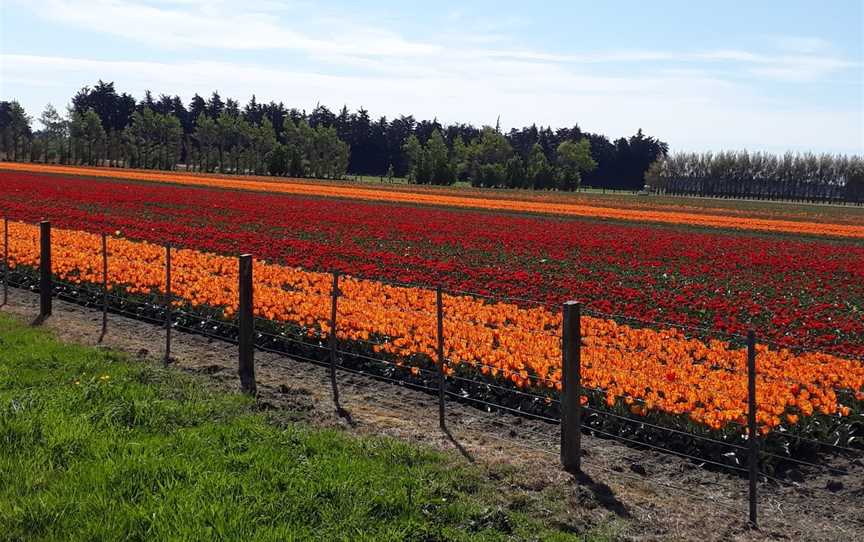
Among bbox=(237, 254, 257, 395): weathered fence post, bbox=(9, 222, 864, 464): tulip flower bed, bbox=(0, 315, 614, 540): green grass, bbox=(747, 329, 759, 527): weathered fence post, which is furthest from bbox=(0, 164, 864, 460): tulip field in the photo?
bbox=(0, 315, 614, 540): green grass

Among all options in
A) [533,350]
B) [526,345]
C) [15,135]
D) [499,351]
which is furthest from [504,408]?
[15,135]

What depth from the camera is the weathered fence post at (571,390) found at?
22.2ft

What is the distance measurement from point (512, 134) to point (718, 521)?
186m

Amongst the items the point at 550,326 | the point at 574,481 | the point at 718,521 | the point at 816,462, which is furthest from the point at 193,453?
the point at 550,326

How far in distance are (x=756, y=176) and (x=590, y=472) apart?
170 metres

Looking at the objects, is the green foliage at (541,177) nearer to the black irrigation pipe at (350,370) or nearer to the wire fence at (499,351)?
the wire fence at (499,351)

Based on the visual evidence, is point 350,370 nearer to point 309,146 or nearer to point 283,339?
point 283,339

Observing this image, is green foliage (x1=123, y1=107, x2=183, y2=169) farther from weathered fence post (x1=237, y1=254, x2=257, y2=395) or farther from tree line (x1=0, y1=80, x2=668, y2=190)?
weathered fence post (x1=237, y1=254, x2=257, y2=395)

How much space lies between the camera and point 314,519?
5293mm

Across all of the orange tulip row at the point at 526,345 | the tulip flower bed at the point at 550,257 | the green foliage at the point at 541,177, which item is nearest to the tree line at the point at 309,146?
the green foliage at the point at 541,177

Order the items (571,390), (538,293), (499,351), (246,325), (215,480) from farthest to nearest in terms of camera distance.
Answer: (538,293)
(499,351)
(246,325)
(571,390)
(215,480)

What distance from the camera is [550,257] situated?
23.0 meters

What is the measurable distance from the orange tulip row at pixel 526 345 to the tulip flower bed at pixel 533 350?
2 centimetres

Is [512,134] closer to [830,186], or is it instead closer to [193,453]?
[830,186]
